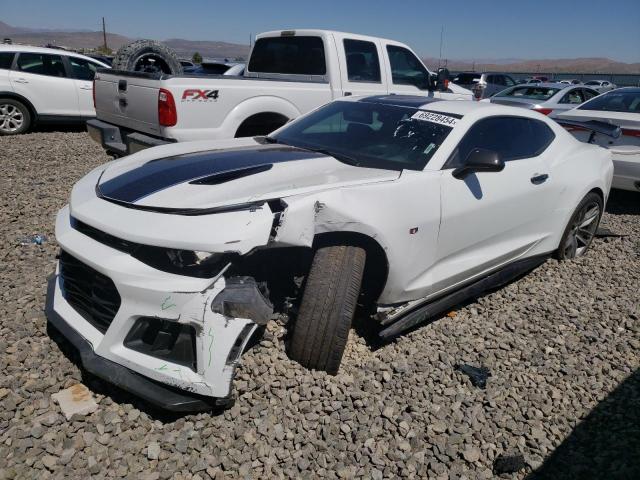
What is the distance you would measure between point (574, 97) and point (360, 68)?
7934 mm

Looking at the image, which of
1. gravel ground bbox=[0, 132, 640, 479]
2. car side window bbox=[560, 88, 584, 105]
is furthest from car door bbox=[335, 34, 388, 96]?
car side window bbox=[560, 88, 584, 105]

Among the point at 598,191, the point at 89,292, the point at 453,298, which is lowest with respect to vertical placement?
the point at 453,298

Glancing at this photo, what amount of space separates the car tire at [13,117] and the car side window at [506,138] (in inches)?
354

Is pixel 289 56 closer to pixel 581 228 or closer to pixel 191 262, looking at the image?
pixel 581 228

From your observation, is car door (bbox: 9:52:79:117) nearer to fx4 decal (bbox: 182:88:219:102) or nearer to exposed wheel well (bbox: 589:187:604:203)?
fx4 decal (bbox: 182:88:219:102)

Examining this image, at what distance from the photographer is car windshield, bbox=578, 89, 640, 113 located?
646cm

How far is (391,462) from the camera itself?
7.72ft

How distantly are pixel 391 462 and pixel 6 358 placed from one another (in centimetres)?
216

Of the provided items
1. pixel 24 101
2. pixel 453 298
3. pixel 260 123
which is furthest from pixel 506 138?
pixel 24 101

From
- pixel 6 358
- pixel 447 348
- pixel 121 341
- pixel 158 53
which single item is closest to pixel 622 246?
pixel 447 348

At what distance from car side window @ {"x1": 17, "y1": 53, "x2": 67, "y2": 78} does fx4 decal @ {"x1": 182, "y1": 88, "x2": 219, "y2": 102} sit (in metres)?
6.22

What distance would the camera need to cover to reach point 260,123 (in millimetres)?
5879

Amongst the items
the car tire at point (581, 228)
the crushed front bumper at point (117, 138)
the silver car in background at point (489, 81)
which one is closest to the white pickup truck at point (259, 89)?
the crushed front bumper at point (117, 138)

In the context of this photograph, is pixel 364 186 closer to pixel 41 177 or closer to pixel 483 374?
pixel 483 374
